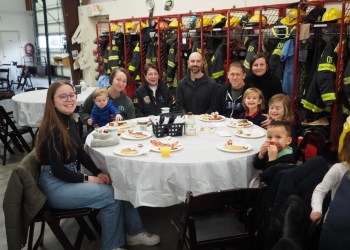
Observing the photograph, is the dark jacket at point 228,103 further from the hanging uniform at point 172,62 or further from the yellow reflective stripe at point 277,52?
the hanging uniform at point 172,62

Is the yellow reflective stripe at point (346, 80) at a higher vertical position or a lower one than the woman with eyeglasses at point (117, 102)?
higher

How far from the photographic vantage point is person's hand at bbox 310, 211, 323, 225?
1764 mm

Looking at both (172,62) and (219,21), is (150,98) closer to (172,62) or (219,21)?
(219,21)

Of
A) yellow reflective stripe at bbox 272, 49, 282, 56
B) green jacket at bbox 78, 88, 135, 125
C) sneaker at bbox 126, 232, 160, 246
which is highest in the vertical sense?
yellow reflective stripe at bbox 272, 49, 282, 56

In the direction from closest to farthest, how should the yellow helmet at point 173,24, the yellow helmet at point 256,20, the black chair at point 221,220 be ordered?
1. the black chair at point 221,220
2. the yellow helmet at point 256,20
3. the yellow helmet at point 173,24

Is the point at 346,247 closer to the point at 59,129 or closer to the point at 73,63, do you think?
the point at 59,129

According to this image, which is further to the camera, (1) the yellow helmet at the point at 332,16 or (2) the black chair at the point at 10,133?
(2) the black chair at the point at 10,133

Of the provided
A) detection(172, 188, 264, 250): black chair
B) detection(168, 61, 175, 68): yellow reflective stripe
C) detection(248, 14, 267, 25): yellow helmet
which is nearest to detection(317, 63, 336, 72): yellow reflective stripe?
detection(248, 14, 267, 25): yellow helmet

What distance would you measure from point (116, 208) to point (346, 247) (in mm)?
1438

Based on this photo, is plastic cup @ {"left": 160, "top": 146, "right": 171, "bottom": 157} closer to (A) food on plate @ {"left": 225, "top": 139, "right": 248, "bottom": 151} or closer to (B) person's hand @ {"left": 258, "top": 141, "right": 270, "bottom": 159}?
(A) food on plate @ {"left": 225, "top": 139, "right": 248, "bottom": 151}

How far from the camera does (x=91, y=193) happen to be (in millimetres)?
2227

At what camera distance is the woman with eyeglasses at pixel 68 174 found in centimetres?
217

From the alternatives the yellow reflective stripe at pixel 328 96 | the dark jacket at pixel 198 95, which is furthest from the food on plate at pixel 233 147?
the yellow reflective stripe at pixel 328 96

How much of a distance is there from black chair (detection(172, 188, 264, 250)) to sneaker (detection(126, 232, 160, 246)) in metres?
0.57
